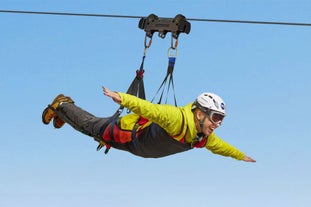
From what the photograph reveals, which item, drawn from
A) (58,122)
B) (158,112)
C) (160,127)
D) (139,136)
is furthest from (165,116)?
(58,122)

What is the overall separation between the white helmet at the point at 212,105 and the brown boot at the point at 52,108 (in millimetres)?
2554

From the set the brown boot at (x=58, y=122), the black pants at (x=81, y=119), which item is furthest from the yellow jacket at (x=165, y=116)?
the brown boot at (x=58, y=122)

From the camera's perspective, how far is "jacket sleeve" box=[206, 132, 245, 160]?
9961 mm

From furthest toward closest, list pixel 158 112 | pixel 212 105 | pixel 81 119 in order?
pixel 81 119 → pixel 212 105 → pixel 158 112

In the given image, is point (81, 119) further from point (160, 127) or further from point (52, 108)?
point (160, 127)

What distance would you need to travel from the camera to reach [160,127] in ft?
29.7

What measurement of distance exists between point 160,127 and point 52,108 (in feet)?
8.02

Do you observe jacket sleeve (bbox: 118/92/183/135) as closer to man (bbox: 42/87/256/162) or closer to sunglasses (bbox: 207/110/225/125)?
man (bbox: 42/87/256/162)

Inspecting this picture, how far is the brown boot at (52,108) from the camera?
10820 mm

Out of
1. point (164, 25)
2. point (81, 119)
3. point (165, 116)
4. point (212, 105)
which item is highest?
point (164, 25)

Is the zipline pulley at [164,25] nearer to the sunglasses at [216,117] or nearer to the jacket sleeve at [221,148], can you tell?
the sunglasses at [216,117]

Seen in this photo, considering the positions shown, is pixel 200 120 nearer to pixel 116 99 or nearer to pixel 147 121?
pixel 147 121

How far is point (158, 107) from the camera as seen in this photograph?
28.1 feet

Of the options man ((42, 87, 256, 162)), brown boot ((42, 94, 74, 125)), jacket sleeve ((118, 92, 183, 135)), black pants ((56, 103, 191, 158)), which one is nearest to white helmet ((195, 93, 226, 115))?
man ((42, 87, 256, 162))
